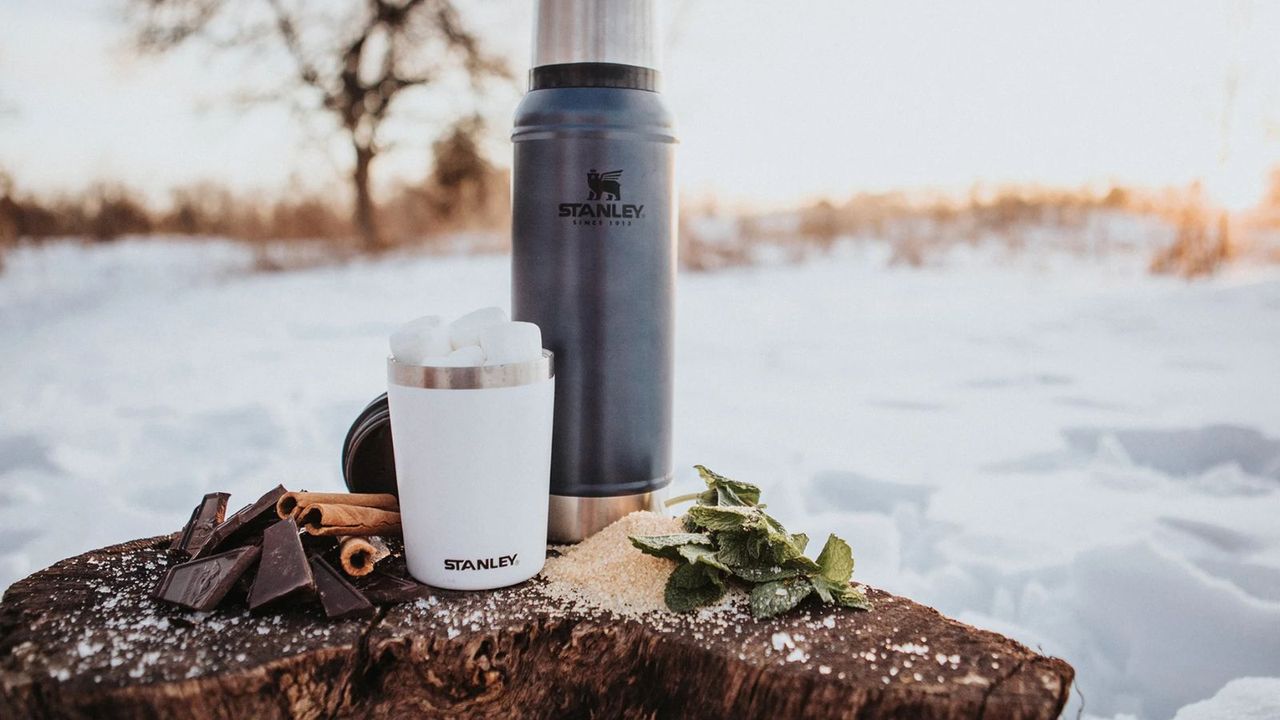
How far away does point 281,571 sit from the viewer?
1.53 metres

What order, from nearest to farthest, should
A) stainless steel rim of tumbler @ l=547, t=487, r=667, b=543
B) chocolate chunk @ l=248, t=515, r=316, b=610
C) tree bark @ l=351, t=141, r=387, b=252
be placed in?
chocolate chunk @ l=248, t=515, r=316, b=610 < stainless steel rim of tumbler @ l=547, t=487, r=667, b=543 < tree bark @ l=351, t=141, r=387, b=252

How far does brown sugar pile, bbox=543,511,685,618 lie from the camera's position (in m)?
1.61

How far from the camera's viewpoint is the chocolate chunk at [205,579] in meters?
1.52

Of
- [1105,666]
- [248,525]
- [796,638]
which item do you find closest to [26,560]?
[248,525]

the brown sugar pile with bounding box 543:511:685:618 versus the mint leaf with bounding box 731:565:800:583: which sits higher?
the mint leaf with bounding box 731:565:800:583

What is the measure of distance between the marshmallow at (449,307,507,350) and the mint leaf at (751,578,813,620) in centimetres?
62

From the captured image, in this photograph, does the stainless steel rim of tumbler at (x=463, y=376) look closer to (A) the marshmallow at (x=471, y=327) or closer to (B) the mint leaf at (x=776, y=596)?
(A) the marshmallow at (x=471, y=327)

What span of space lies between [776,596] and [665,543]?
21 cm

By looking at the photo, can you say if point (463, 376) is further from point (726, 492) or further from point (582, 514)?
point (726, 492)

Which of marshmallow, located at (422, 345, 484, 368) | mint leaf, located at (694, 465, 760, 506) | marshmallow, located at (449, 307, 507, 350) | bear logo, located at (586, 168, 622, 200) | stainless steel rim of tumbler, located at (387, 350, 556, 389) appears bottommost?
mint leaf, located at (694, 465, 760, 506)

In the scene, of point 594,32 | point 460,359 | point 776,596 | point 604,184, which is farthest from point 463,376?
point 594,32

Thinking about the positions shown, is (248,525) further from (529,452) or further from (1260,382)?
(1260,382)

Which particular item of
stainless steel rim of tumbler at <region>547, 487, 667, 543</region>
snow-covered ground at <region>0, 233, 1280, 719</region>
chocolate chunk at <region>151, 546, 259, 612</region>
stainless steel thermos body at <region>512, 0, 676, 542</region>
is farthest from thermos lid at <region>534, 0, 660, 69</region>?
snow-covered ground at <region>0, 233, 1280, 719</region>

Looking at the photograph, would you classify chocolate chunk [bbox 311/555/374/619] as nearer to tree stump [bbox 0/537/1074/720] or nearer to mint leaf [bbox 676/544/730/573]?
tree stump [bbox 0/537/1074/720]
